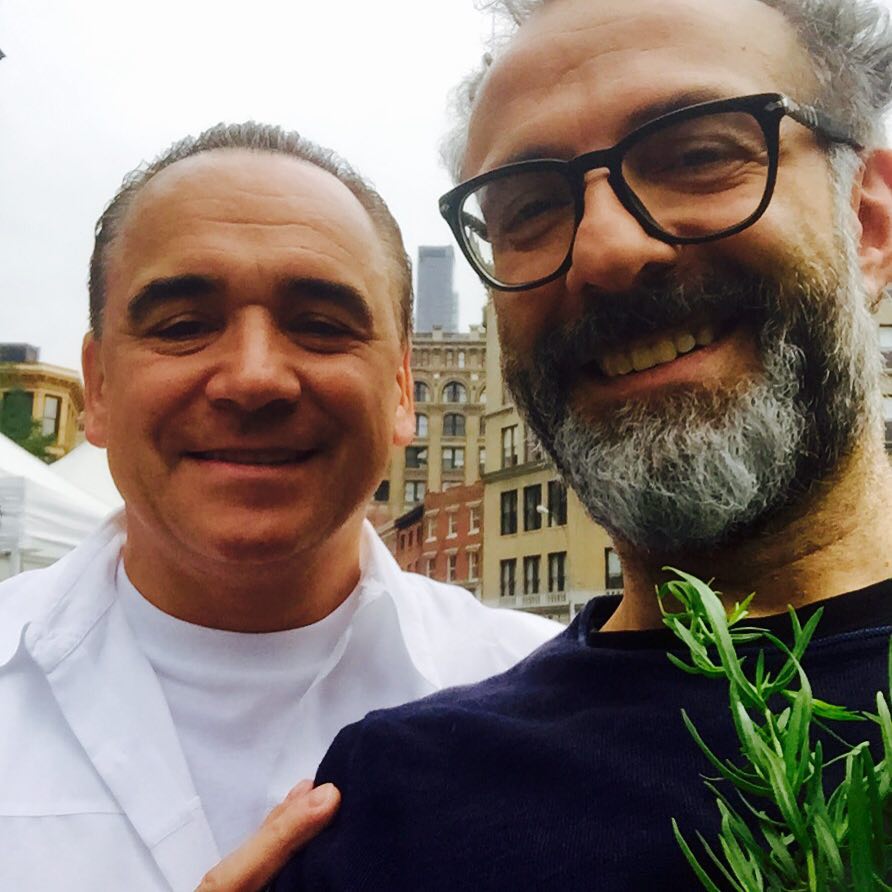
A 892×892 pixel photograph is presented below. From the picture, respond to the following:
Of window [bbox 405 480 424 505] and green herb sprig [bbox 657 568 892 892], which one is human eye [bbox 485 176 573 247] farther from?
window [bbox 405 480 424 505]

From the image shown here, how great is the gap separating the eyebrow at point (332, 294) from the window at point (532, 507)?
71.1 ft

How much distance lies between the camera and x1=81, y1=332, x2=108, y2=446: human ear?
5.43 feet

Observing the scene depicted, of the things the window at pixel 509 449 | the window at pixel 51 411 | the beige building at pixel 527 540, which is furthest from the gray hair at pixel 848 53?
the window at pixel 51 411

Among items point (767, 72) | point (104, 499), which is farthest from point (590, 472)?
point (104, 499)

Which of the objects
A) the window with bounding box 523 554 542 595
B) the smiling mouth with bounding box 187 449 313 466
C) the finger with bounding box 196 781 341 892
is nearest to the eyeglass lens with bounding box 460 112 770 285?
the smiling mouth with bounding box 187 449 313 466

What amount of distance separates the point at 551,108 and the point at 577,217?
0.18 metres

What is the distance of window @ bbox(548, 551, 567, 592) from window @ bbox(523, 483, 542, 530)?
3.10ft

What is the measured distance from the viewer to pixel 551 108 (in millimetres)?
1131

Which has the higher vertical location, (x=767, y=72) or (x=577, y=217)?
(x=767, y=72)

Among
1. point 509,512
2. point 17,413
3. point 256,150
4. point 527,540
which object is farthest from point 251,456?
point 17,413

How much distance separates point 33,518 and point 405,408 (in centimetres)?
332

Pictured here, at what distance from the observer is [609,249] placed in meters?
1.00

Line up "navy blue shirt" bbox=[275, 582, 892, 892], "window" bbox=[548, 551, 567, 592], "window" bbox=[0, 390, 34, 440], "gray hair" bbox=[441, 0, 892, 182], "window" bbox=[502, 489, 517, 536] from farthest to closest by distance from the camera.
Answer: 1. "window" bbox=[0, 390, 34, 440]
2. "window" bbox=[502, 489, 517, 536]
3. "window" bbox=[548, 551, 567, 592]
4. "gray hair" bbox=[441, 0, 892, 182]
5. "navy blue shirt" bbox=[275, 582, 892, 892]

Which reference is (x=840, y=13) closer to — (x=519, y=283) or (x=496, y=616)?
(x=519, y=283)
